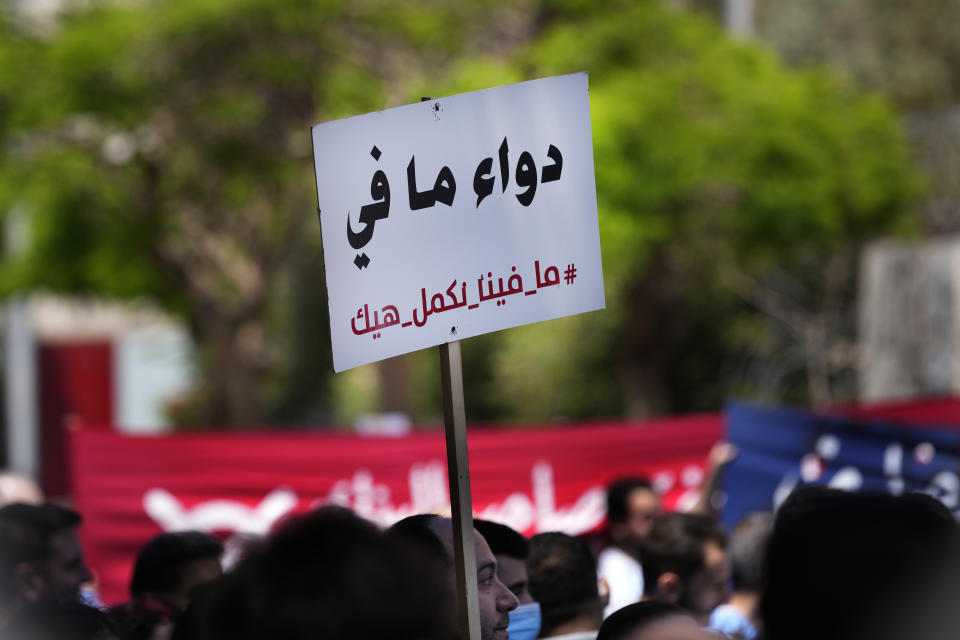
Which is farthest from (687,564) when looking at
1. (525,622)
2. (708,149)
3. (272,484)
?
(708,149)

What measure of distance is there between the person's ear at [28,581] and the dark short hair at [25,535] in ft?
0.04

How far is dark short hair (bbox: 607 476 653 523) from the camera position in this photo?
5.04 meters

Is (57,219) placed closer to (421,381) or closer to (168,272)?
(168,272)

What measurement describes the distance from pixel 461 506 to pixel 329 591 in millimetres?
906

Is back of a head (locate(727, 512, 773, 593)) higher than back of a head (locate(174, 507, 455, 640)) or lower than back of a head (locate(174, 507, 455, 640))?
lower

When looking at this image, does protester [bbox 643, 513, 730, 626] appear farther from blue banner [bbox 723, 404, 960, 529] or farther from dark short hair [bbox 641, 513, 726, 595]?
blue banner [bbox 723, 404, 960, 529]

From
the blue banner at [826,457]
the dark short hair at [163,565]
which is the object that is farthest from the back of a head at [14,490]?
the blue banner at [826,457]

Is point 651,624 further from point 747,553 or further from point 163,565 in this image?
point 747,553

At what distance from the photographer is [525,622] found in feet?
9.11

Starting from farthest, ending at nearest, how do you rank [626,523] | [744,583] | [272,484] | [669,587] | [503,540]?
[272,484]
[626,523]
[744,583]
[669,587]
[503,540]

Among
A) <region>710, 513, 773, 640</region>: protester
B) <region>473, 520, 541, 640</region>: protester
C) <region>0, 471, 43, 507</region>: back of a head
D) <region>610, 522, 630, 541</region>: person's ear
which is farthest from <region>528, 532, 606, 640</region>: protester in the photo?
<region>0, 471, 43, 507</region>: back of a head

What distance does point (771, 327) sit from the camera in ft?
56.5

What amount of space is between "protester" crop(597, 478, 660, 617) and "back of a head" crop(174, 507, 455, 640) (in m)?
3.31

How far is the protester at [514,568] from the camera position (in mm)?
2750
